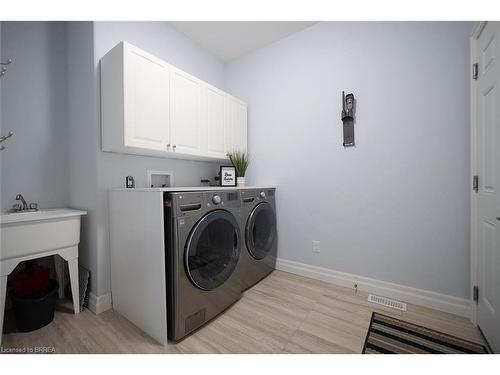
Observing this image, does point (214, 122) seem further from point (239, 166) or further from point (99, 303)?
point (99, 303)

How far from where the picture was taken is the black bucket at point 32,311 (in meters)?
1.32

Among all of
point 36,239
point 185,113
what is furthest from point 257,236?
point 36,239

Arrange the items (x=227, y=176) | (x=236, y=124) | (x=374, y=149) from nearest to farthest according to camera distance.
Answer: (x=374, y=149), (x=227, y=176), (x=236, y=124)

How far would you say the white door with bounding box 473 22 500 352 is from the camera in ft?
3.64

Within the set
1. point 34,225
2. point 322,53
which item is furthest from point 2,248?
point 322,53

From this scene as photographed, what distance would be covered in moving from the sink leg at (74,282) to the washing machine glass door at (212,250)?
97cm

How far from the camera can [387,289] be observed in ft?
5.70

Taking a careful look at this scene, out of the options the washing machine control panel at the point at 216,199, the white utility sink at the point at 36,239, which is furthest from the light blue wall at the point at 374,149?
the white utility sink at the point at 36,239

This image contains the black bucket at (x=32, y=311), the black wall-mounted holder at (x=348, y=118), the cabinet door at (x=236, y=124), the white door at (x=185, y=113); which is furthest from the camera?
Result: the cabinet door at (x=236, y=124)

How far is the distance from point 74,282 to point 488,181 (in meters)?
2.88

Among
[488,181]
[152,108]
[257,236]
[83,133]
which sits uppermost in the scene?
[152,108]

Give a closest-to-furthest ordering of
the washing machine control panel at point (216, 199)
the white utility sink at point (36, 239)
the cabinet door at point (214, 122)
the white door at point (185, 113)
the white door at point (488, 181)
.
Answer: the white door at point (488, 181) → the white utility sink at point (36, 239) → the washing machine control panel at point (216, 199) → the white door at point (185, 113) → the cabinet door at point (214, 122)

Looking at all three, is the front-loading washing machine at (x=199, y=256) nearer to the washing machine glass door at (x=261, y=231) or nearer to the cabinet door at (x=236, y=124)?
the washing machine glass door at (x=261, y=231)
